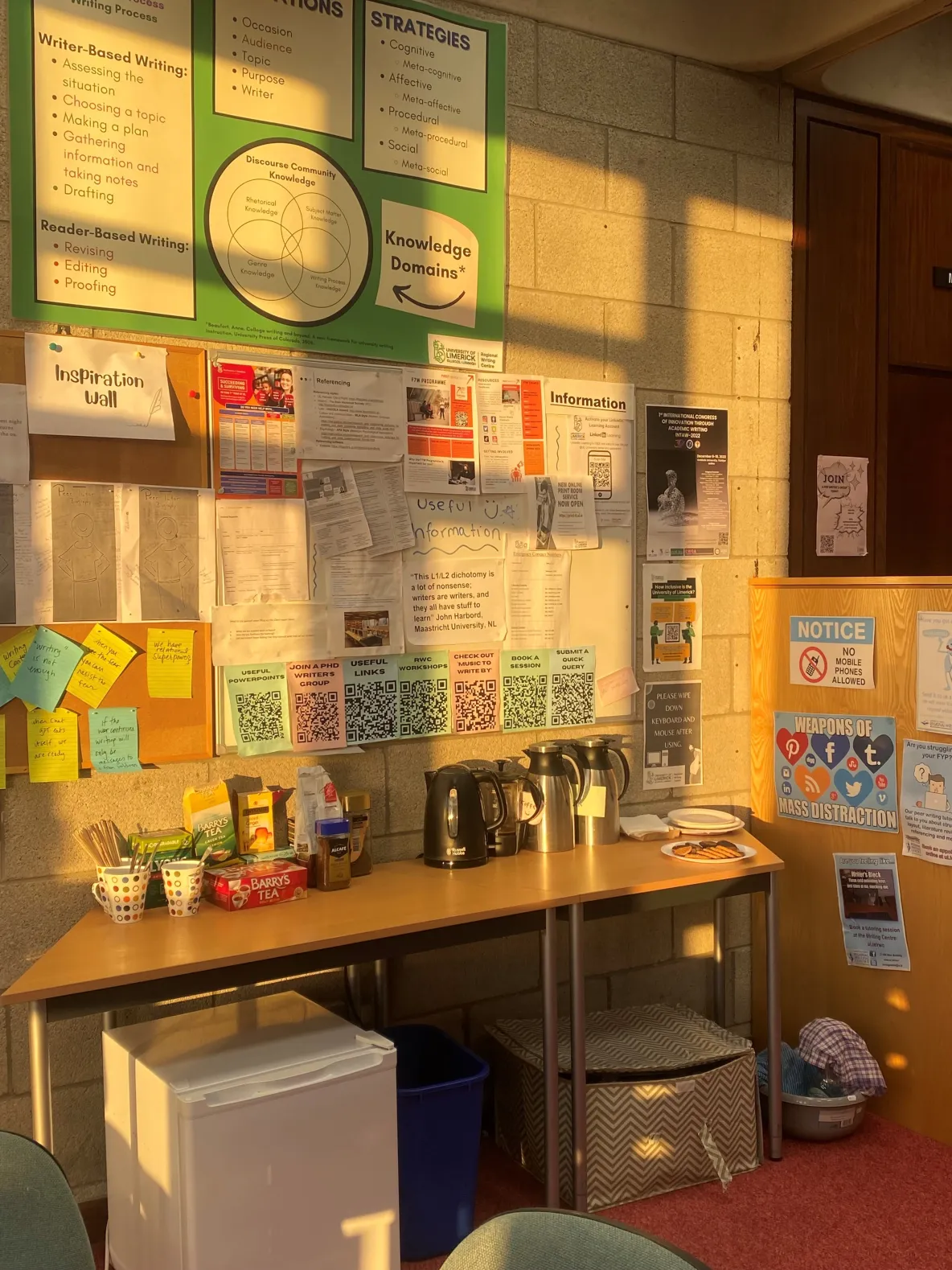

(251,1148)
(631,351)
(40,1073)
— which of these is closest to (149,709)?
(40,1073)

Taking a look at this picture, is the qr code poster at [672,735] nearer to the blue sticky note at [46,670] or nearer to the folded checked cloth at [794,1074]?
the folded checked cloth at [794,1074]

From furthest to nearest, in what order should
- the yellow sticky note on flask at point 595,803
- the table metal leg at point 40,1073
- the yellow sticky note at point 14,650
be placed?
the yellow sticky note on flask at point 595,803 < the yellow sticky note at point 14,650 < the table metal leg at point 40,1073

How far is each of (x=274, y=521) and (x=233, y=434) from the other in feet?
0.70

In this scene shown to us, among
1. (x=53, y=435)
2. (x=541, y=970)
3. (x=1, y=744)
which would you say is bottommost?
(x=541, y=970)

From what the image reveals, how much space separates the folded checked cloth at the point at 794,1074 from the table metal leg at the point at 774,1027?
18 centimetres

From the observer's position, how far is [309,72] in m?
2.62

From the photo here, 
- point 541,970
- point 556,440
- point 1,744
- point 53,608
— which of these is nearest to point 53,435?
point 53,608

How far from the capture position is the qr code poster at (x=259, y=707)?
2.60 metres

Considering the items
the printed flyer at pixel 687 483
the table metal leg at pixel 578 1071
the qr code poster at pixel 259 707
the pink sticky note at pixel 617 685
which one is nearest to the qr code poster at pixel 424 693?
the qr code poster at pixel 259 707

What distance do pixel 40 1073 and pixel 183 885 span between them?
1.46 feet

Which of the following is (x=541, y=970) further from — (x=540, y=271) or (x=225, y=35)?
(x=225, y=35)

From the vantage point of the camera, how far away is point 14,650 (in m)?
2.34

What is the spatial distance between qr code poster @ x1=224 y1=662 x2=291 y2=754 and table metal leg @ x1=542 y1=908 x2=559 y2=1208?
2.44 ft

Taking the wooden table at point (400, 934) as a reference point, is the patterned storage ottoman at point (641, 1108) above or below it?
below
